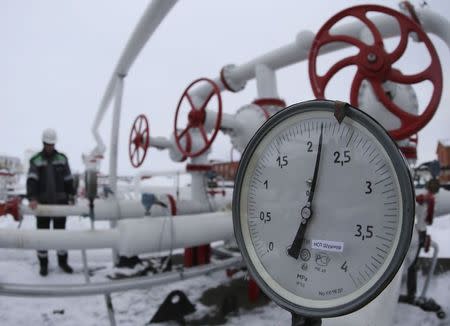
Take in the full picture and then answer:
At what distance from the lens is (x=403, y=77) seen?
119 centimetres

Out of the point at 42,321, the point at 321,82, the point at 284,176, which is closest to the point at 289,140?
the point at 284,176

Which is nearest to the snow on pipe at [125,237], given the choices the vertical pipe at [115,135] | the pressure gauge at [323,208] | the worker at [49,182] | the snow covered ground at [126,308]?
the snow covered ground at [126,308]

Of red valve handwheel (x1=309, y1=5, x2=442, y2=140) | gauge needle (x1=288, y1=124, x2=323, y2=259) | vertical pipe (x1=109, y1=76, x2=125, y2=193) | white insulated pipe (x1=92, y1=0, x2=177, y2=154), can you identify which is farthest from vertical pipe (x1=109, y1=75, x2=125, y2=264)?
gauge needle (x1=288, y1=124, x2=323, y2=259)

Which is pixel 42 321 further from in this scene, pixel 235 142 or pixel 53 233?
pixel 235 142

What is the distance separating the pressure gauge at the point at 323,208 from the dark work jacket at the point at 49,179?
2.35 m

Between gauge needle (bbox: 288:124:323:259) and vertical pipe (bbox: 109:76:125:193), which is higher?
vertical pipe (bbox: 109:76:125:193)

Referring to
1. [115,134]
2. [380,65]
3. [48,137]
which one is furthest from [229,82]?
[380,65]

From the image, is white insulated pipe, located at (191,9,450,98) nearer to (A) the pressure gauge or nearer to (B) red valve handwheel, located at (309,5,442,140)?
(B) red valve handwheel, located at (309,5,442,140)

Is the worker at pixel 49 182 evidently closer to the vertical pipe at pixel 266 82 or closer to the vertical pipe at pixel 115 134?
the vertical pipe at pixel 115 134

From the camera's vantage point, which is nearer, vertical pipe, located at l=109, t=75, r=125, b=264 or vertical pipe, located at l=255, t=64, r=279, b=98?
vertical pipe, located at l=255, t=64, r=279, b=98

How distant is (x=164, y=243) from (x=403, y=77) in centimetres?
134

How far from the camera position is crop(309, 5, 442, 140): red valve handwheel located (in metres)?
1.12

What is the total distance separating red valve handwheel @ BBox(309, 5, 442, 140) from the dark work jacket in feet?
7.41

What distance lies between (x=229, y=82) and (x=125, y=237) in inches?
82.6
